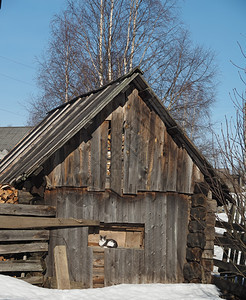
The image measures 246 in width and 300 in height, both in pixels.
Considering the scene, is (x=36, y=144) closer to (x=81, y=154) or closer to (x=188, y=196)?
(x=81, y=154)

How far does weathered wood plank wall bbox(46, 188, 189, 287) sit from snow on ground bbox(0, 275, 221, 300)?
41 centimetres

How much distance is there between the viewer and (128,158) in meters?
12.0

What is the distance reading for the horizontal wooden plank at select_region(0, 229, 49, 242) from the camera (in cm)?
1045

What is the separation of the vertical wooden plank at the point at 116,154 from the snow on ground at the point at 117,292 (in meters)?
2.36

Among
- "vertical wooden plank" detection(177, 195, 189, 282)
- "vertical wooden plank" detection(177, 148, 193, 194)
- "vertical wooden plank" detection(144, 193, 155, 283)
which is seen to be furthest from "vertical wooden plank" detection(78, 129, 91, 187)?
"vertical wooden plank" detection(177, 195, 189, 282)

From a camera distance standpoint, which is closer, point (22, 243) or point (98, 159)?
point (22, 243)

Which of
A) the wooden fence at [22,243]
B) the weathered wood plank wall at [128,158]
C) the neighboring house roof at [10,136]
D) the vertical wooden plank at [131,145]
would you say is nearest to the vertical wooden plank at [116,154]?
the weathered wood plank wall at [128,158]

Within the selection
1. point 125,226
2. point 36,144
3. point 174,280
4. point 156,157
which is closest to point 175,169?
point 156,157

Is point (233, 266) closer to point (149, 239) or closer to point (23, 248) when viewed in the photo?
point (149, 239)

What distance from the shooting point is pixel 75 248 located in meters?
11.3

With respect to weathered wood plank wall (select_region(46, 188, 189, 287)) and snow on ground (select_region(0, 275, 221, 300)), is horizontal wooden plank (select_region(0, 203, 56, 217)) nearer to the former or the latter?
weathered wood plank wall (select_region(46, 188, 189, 287))

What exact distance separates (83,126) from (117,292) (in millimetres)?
3914

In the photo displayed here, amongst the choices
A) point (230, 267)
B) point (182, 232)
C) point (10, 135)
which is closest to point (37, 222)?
point (182, 232)

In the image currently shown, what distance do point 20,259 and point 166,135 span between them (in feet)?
15.7
